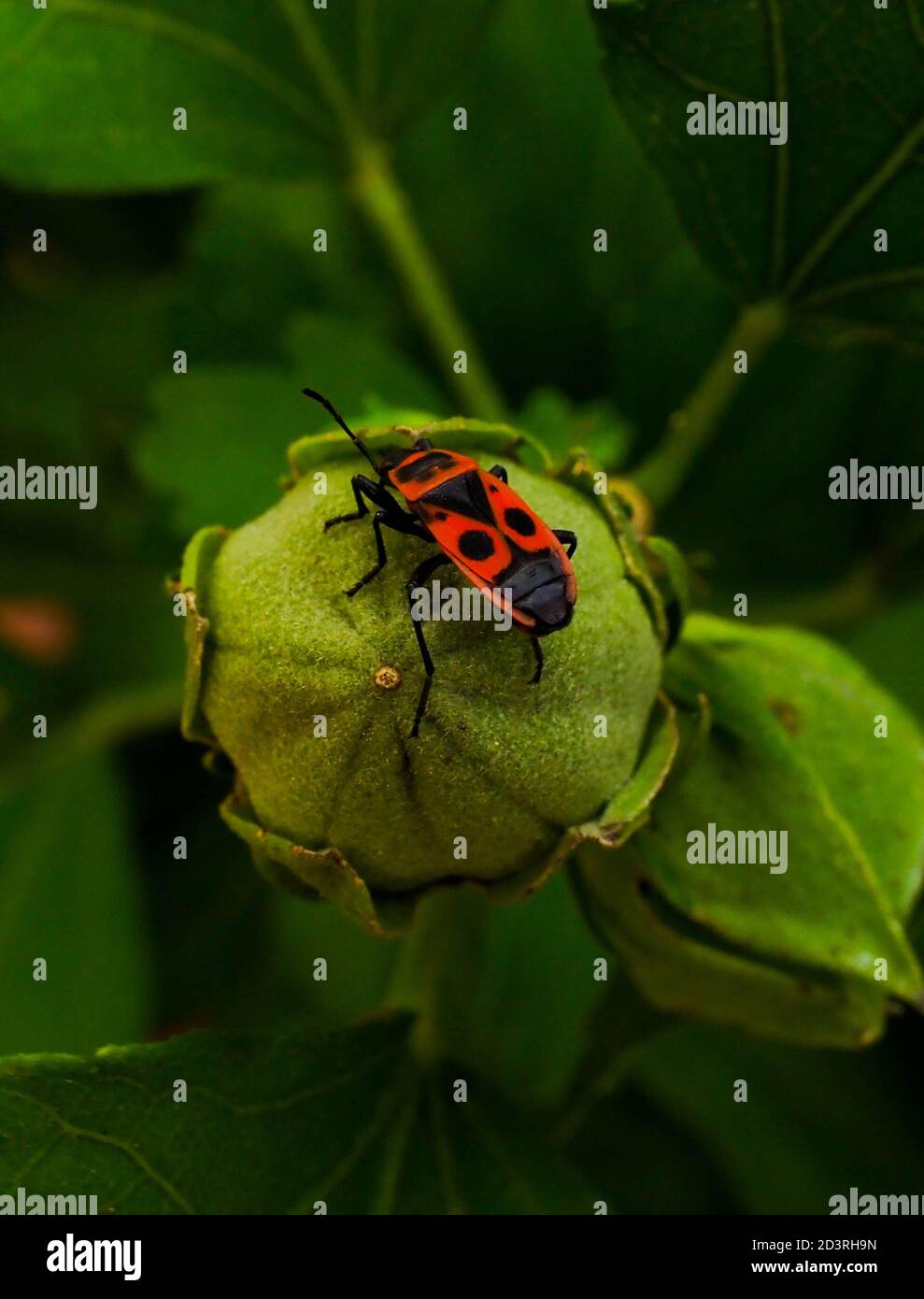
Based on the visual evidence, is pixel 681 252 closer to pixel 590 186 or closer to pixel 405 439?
pixel 590 186

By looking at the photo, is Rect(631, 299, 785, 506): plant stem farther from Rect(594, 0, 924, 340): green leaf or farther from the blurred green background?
the blurred green background

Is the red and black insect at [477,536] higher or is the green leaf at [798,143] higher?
the green leaf at [798,143]

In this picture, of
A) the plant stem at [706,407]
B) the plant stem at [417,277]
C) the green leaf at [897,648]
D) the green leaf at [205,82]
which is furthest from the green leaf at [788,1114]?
the green leaf at [205,82]

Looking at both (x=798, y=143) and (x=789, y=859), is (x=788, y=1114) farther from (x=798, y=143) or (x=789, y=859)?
(x=798, y=143)

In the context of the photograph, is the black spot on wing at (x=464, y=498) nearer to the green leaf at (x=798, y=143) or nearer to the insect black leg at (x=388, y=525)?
the insect black leg at (x=388, y=525)

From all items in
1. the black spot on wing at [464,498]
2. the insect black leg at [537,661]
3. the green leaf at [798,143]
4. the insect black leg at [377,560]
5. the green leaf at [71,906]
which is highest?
the green leaf at [798,143]
